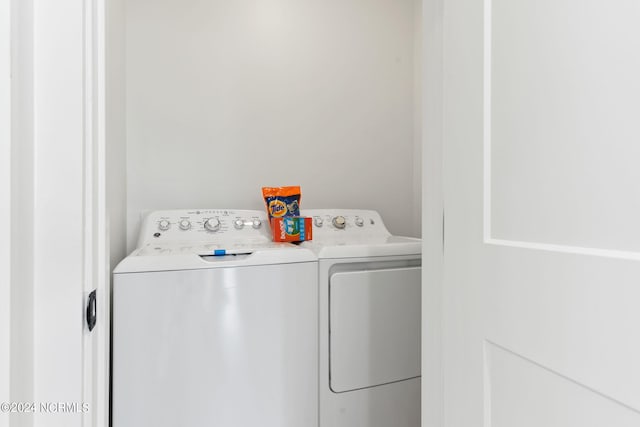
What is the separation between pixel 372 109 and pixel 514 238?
1683 millimetres

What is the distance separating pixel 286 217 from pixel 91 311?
1.09 metres

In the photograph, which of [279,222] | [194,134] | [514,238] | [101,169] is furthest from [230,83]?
[514,238]

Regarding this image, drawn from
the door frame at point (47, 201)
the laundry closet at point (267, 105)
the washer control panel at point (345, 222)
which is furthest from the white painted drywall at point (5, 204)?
the washer control panel at point (345, 222)

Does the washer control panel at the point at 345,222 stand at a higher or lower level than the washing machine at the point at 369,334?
higher

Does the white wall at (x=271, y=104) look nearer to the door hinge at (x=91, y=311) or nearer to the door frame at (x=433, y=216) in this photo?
the door frame at (x=433, y=216)

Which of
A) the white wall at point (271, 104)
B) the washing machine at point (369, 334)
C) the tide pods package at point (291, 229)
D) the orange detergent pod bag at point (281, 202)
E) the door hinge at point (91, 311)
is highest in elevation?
the white wall at point (271, 104)

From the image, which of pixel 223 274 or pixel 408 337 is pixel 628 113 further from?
pixel 408 337

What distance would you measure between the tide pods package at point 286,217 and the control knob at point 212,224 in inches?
9.0

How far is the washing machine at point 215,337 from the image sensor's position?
108cm

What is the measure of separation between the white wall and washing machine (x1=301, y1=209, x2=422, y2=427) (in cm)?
70

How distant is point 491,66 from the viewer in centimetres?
64

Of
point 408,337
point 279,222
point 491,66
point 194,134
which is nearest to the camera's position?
point 491,66

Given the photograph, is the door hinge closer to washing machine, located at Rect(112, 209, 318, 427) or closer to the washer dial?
washing machine, located at Rect(112, 209, 318, 427)

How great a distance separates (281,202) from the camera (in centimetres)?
163
